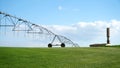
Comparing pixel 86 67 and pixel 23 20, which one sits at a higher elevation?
pixel 23 20

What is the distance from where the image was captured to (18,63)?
54.1ft

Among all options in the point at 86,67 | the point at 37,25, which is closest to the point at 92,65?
the point at 86,67

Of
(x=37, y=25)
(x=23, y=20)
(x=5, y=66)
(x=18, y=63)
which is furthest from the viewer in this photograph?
(x=37, y=25)

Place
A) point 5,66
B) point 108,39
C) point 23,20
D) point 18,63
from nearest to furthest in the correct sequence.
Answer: point 5,66
point 18,63
point 23,20
point 108,39

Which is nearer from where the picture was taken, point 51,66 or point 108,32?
point 51,66

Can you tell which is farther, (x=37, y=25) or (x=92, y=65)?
(x=37, y=25)

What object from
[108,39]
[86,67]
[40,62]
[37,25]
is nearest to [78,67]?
[86,67]

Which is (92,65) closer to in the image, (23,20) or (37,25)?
(23,20)

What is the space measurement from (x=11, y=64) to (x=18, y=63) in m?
0.56

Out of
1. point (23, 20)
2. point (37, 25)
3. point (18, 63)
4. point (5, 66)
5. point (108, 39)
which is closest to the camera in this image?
point (5, 66)

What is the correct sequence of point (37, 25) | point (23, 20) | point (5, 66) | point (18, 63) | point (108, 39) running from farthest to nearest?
point (108, 39), point (37, 25), point (23, 20), point (18, 63), point (5, 66)

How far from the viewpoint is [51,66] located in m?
15.7

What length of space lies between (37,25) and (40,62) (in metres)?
26.3

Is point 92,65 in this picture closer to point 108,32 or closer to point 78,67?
point 78,67
